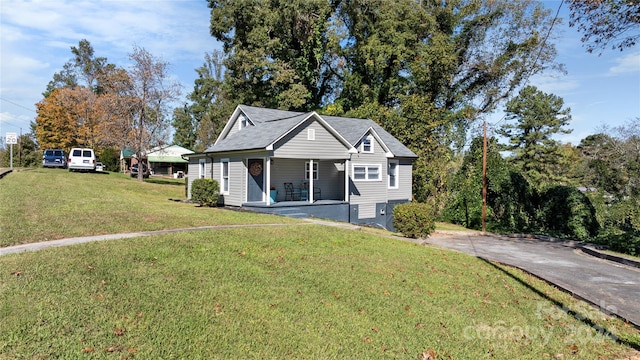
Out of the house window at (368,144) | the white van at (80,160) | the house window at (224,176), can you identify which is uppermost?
the house window at (368,144)

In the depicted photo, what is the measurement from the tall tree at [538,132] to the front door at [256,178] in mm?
34779

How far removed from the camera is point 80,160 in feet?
102

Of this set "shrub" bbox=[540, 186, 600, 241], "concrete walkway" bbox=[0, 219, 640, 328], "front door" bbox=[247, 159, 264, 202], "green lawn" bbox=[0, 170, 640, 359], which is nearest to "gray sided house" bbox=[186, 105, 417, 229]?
"front door" bbox=[247, 159, 264, 202]

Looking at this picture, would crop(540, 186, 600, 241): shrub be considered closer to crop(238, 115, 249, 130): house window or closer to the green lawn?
the green lawn

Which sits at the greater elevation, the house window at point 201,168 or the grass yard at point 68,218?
the house window at point 201,168

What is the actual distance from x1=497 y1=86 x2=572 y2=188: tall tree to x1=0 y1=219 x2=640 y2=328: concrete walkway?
105 ft

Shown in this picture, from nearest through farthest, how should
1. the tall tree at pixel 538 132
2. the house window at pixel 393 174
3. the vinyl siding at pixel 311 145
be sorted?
the vinyl siding at pixel 311 145
the house window at pixel 393 174
the tall tree at pixel 538 132

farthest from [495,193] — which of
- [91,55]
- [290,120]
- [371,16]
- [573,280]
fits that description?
[91,55]

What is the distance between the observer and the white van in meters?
31.0

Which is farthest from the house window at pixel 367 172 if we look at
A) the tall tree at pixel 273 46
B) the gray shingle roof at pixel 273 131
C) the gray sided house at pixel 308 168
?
the tall tree at pixel 273 46

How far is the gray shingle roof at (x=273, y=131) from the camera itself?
19.0 meters

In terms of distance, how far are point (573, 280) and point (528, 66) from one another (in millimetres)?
29434

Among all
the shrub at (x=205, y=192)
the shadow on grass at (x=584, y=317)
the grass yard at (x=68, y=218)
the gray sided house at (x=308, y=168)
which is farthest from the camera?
the gray sided house at (x=308, y=168)

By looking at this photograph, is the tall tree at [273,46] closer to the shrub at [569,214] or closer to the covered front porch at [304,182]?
the covered front porch at [304,182]
